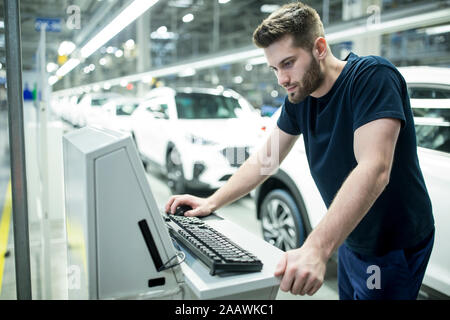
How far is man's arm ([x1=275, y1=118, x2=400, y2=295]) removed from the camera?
0.94 metres

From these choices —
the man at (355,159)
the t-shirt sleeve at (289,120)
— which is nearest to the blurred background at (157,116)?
the t-shirt sleeve at (289,120)

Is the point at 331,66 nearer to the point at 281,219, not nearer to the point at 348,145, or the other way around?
the point at 348,145

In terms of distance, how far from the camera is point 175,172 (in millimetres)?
4953

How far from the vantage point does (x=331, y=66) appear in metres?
1.37

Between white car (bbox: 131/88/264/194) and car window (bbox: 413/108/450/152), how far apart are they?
57.2 inches

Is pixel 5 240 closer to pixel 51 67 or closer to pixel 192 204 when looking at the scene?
pixel 51 67

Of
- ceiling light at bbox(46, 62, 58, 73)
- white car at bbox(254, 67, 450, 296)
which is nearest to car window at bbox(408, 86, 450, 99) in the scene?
white car at bbox(254, 67, 450, 296)

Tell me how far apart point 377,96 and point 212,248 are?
64cm

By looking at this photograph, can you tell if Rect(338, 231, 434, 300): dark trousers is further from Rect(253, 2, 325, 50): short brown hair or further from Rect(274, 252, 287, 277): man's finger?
Rect(253, 2, 325, 50): short brown hair

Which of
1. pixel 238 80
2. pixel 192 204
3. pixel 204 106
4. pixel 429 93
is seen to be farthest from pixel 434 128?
pixel 238 80

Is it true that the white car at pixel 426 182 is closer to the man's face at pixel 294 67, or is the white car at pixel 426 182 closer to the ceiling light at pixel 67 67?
the man's face at pixel 294 67

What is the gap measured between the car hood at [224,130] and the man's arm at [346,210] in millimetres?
2691
